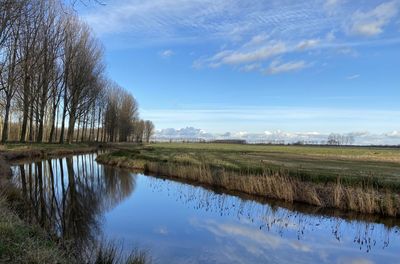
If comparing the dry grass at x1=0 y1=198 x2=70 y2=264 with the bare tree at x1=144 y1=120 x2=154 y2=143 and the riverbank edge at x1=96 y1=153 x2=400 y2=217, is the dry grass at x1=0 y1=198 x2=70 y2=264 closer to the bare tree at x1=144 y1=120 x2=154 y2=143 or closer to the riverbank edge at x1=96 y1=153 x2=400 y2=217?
the riverbank edge at x1=96 y1=153 x2=400 y2=217

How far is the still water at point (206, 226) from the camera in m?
10.9

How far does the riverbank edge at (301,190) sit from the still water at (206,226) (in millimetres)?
761

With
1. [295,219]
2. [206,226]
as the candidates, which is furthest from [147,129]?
[206,226]

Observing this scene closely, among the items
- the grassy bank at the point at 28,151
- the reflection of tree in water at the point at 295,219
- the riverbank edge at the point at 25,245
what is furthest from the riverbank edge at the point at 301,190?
the grassy bank at the point at 28,151

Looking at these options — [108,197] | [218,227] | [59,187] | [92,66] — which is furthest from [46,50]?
[218,227]

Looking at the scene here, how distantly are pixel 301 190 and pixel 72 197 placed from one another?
36.0 feet

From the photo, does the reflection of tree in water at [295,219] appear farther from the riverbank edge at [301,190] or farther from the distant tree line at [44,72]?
the distant tree line at [44,72]

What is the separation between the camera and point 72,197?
58.8ft

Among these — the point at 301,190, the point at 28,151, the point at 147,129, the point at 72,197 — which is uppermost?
the point at 147,129

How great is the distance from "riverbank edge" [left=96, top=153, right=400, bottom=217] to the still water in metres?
→ 0.76

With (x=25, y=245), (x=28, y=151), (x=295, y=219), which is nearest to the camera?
(x=25, y=245)

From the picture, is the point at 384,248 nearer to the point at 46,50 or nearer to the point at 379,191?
the point at 379,191

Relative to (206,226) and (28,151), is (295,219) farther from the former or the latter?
Result: (28,151)

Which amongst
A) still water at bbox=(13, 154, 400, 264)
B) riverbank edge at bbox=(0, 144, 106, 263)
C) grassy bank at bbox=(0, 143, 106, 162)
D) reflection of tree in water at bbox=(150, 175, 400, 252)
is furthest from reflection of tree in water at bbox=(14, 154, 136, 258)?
grassy bank at bbox=(0, 143, 106, 162)
